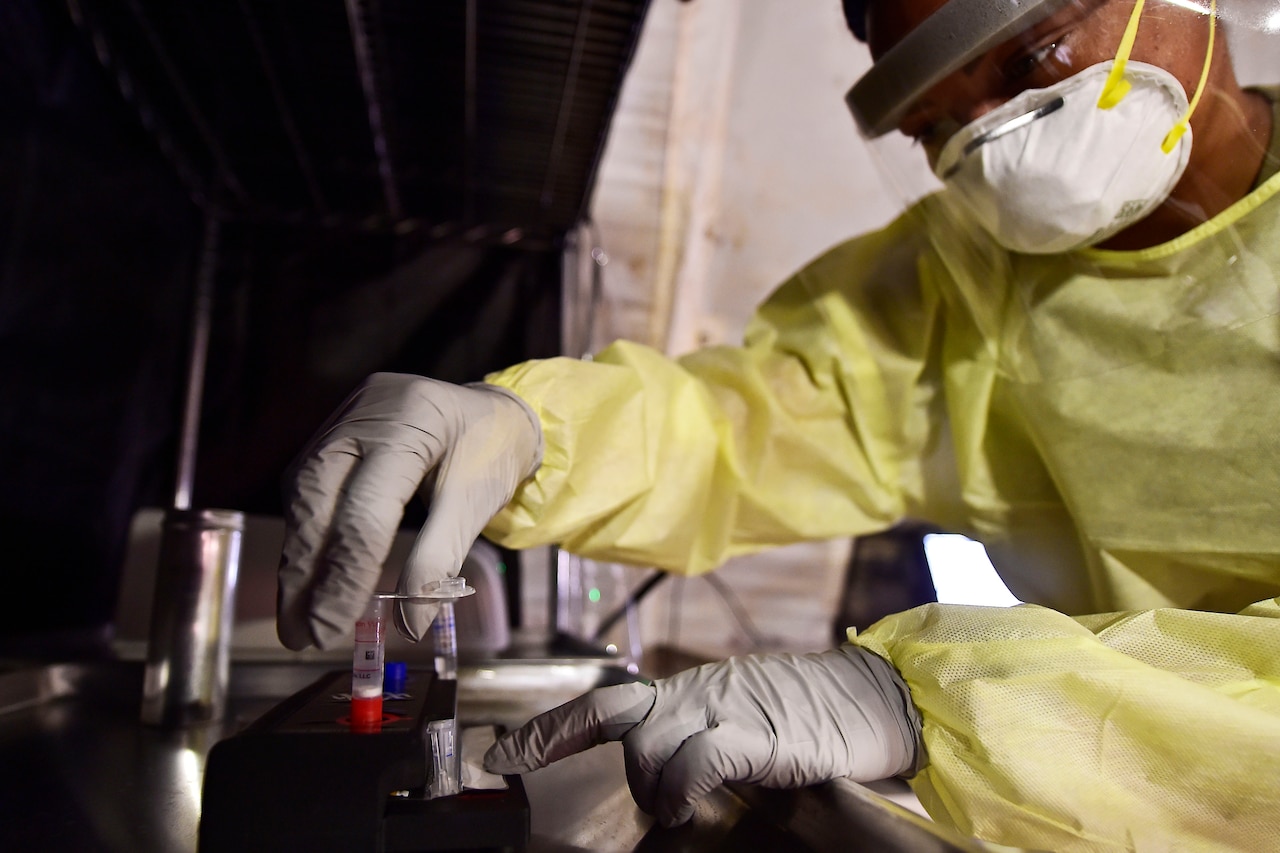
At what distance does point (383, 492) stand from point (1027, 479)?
683mm

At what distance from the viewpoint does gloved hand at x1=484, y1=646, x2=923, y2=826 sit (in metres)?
0.52

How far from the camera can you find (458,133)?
1289mm

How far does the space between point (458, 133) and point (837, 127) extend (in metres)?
0.95

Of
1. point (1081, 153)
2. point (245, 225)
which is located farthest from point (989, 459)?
point (245, 225)

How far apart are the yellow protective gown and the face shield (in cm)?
6

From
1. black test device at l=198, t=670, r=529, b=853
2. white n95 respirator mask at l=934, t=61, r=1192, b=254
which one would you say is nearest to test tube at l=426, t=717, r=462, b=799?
black test device at l=198, t=670, r=529, b=853

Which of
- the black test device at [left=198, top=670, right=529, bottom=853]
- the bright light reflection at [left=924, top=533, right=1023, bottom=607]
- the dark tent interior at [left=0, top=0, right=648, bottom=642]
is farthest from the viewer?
the dark tent interior at [left=0, top=0, right=648, bottom=642]

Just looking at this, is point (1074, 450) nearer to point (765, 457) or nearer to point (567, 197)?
point (765, 457)

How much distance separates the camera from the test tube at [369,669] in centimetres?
48

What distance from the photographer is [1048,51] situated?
0.65 metres

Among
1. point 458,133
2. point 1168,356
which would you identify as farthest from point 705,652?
point 1168,356

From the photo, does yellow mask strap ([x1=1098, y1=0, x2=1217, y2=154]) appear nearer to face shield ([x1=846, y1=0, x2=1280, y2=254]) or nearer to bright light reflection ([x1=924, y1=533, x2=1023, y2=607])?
face shield ([x1=846, y1=0, x2=1280, y2=254])

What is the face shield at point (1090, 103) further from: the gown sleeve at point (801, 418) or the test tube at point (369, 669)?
the test tube at point (369, 669)

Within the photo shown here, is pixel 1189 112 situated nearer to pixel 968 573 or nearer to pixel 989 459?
pixel 989 459
